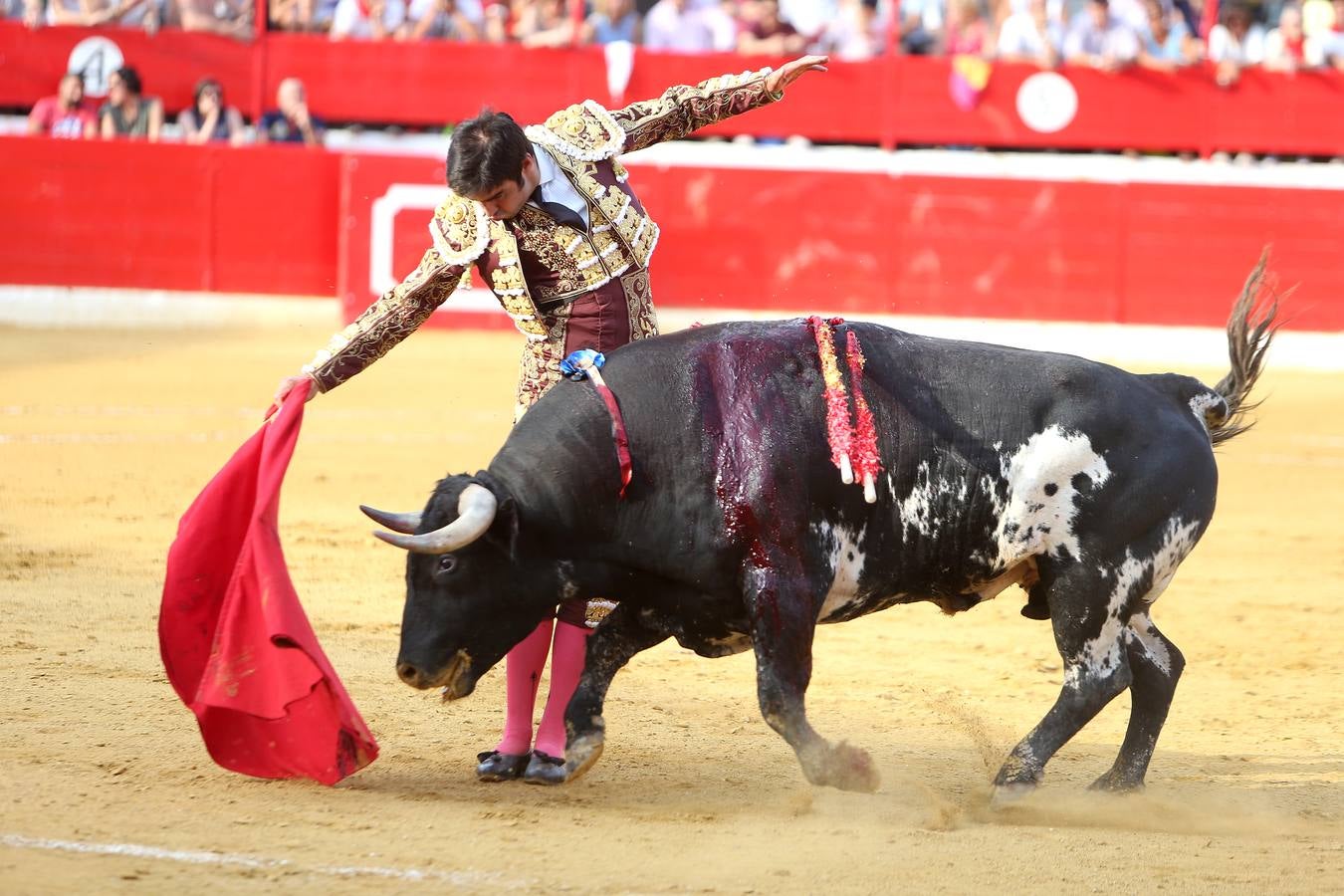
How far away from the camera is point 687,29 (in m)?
13.6

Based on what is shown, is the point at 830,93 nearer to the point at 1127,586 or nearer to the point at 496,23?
the point at 496,23

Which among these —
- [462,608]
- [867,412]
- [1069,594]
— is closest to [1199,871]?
[1069,594]

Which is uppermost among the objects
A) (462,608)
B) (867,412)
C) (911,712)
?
(867,412)

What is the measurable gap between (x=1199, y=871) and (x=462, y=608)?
1516 millimetres

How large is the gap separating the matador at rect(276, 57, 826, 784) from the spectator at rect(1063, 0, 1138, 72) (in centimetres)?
1000

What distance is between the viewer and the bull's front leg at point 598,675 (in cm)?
373

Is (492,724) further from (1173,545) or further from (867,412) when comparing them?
(1173,545)

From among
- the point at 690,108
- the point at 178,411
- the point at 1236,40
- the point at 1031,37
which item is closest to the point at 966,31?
the point at 1031,37

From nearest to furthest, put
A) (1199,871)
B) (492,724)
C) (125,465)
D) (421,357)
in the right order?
(1199,871)
(492,724)
(125,465)
(421,357)

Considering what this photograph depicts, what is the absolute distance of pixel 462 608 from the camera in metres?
3.66

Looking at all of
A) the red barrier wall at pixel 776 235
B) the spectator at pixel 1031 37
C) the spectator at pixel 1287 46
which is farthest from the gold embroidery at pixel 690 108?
the spectator at pixel 1287 46

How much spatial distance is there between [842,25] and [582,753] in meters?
10.8

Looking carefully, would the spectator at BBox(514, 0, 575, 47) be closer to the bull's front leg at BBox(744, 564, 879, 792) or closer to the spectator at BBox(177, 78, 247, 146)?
the spectator at BBox(177, 78, 247, 146)

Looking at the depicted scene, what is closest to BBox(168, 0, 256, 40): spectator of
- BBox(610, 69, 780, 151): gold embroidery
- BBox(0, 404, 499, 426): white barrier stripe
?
BBox(0, 404, 499, 426): white barrier stripe
